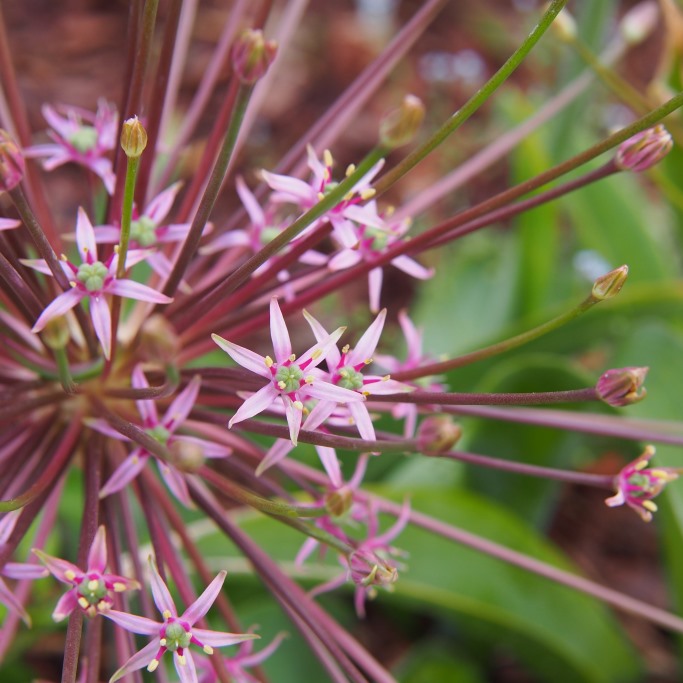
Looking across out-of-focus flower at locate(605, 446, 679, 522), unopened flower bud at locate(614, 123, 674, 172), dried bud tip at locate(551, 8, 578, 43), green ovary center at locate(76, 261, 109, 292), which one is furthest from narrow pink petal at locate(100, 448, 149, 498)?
dried bud tip at locate(551, 8, 578, 43)

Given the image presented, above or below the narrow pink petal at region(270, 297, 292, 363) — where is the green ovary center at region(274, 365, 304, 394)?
below

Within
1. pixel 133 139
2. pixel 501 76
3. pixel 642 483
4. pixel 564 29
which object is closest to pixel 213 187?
pixel 133 139

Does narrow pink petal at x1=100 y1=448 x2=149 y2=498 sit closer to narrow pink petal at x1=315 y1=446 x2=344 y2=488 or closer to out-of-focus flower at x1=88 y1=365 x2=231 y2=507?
out-of-focus flower at x1=88 y1=365 x2=231 y2=507

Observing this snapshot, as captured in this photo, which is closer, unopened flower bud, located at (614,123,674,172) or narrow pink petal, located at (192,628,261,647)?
narrow pink petal, located at (192,628,261,647)

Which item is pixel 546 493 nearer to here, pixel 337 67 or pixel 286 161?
pixel 286 161

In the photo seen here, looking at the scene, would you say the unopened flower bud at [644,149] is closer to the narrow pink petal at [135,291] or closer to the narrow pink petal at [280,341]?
the narrow pink petal at [280,341]

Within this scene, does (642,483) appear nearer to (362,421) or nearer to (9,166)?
(362,421)

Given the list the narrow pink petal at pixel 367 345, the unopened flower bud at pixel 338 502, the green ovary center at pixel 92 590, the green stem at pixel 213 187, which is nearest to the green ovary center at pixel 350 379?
the narrow pink petal at pixel 367 345

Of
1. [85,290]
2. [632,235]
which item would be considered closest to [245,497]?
[85,290]
